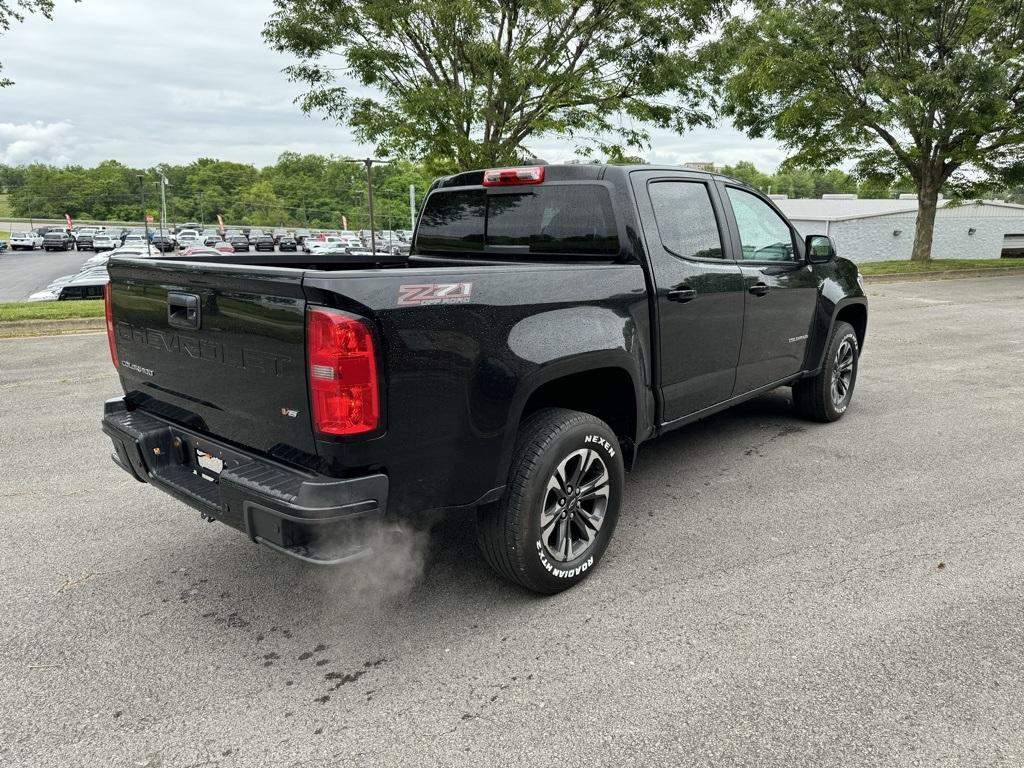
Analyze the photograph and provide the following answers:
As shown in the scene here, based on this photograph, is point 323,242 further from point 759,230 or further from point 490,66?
point 759,230

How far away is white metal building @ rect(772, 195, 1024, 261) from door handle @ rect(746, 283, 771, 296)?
36330mm

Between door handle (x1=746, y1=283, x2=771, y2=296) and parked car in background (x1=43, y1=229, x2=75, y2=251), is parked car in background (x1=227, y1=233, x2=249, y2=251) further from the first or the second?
door handle (x1=746, y1=283, x2=771, y2=296)

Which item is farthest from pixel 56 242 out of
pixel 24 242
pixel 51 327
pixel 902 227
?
pixel 902 227

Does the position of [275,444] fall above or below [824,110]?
below

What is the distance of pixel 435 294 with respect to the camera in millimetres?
2562

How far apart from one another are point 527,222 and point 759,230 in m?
1.67

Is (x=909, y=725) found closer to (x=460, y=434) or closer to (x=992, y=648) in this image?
(x=992, y=648)

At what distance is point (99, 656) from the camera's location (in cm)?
278

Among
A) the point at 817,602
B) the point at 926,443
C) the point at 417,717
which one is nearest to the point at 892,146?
the point at 926,443

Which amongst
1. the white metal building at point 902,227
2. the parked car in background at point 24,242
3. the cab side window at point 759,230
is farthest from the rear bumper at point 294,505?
the parked car in background at point 24,242

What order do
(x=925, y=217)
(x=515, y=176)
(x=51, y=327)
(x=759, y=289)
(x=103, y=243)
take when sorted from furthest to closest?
(x=103, y=243)
(x=925, y=217)
(x=51, y=327)
(x=759, y=289)
(x=515, y=176)

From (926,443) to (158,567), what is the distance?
5000mm

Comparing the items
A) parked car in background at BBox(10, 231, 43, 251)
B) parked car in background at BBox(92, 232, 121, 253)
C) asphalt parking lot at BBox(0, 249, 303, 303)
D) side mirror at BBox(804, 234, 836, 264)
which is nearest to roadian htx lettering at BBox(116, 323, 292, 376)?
side mirror at BBox(804, 234, 836, 264)

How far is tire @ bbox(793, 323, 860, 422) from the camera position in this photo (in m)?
5.48
